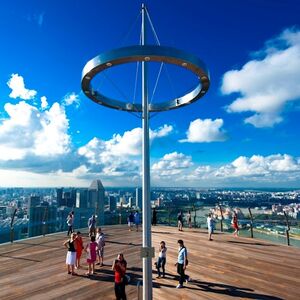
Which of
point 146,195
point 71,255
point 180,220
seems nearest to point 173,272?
point 71,255

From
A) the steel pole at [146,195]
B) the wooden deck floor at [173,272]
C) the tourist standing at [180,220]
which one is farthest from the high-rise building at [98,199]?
the steel pole at [146,195]

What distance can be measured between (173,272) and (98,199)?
13956 millimetres

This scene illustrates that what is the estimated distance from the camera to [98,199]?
26000 mm

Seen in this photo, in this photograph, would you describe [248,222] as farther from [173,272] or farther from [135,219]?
[173,272]

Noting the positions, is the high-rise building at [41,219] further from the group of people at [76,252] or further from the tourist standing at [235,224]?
the tourist standing at [235,224]

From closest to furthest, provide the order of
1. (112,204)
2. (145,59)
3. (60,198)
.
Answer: (145,59) < (60,198) < (112,204)

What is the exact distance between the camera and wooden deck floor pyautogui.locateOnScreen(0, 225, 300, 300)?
34.9ft

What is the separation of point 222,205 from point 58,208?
13.4 metres

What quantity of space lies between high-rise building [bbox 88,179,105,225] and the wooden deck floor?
5464 mm

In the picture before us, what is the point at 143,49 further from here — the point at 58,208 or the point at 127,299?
the point at 58,208

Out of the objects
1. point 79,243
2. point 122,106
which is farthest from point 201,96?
point 79,243

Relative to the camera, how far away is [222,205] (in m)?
24.9

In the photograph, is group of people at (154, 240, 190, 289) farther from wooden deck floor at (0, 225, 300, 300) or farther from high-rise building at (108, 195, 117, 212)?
high-rise building at (108, 195, 117, 212)

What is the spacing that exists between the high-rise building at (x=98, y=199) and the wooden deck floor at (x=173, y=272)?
17.9 ft
